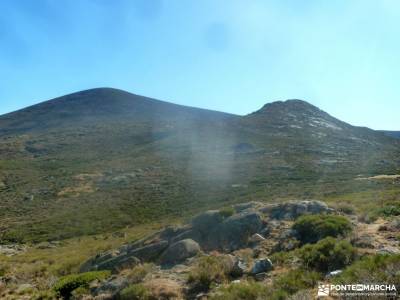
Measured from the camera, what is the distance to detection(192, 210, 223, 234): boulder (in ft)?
54.0

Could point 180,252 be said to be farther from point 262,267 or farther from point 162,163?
point 162,163

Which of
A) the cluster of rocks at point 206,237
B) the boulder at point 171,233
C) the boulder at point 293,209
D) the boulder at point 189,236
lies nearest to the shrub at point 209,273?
the cluster of rocks at point 206,237

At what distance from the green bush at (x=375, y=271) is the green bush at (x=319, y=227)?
357cm

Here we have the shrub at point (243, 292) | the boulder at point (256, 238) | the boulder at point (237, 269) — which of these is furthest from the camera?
the boulder at point (256, 238)

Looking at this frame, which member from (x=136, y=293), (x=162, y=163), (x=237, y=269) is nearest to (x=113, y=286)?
(x=136, y=293)

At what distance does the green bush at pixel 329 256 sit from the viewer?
33.0 feet

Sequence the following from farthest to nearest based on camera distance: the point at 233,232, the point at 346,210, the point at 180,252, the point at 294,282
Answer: the point at 346,210
the point at 233,232
the point at 180,252
the point at 294,282

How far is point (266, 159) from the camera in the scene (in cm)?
7288

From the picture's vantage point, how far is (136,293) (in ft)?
34.1

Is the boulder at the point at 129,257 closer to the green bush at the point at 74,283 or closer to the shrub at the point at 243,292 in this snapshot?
the green bush at the point at 74,283

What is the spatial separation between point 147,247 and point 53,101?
164 metres

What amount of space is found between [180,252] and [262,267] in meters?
4.15

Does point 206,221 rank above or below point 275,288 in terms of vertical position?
above

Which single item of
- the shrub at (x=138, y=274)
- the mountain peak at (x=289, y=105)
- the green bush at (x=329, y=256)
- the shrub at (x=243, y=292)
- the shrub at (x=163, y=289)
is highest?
the mountain peak at (x=289, y=105)
